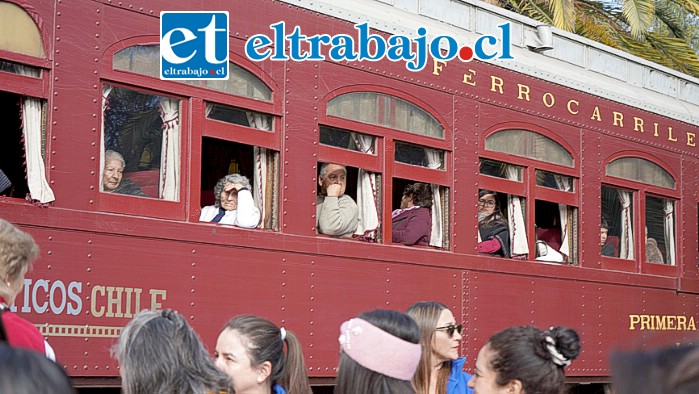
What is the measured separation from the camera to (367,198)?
21.3ft

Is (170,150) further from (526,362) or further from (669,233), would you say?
(669,233)

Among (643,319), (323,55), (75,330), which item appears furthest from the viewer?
(643,319)

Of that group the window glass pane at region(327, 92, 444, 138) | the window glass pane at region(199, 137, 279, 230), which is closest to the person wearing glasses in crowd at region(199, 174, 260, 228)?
the window glass pane at region(199, 137, 279, 230)

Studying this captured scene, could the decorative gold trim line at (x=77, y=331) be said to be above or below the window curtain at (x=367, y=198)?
below

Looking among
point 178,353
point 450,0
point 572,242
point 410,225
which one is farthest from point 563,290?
point 178,353

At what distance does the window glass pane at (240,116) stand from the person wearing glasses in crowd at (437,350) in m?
1.78

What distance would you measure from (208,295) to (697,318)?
549cm

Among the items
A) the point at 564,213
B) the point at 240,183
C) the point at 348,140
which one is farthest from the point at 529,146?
the point at 240,183

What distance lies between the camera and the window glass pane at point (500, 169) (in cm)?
738

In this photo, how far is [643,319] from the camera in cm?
868

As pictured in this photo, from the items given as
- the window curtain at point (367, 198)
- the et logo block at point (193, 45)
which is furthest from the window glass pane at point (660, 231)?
the et logo block at point (193, 45)

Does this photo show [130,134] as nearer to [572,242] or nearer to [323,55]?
[323,55]

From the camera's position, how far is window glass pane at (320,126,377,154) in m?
6.24

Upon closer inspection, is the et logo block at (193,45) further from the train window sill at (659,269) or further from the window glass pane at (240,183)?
the train window sill at (659,269)
